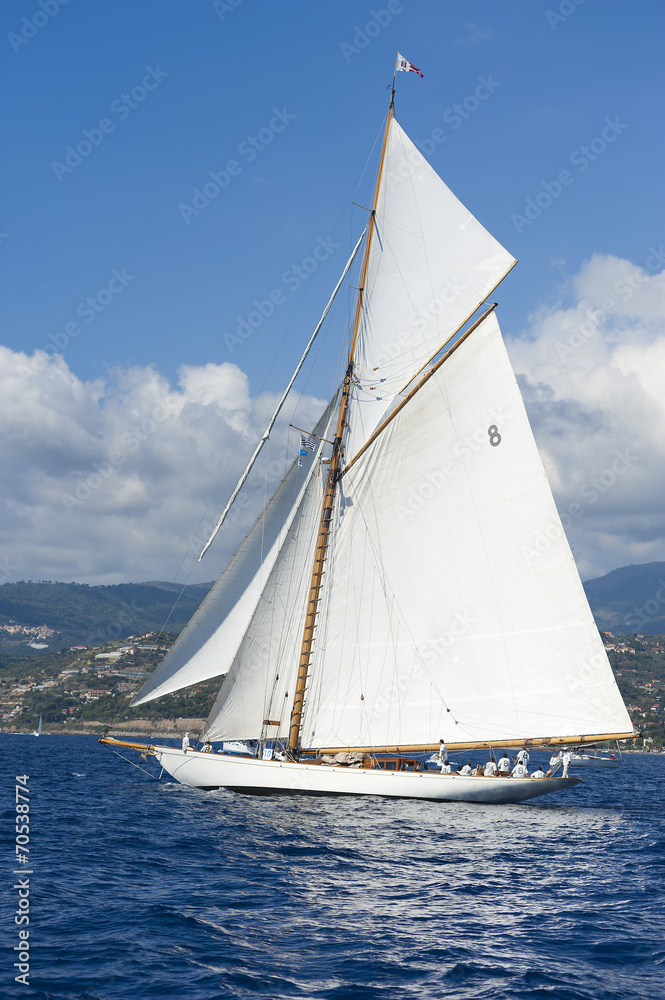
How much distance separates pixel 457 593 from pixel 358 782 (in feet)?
32.8

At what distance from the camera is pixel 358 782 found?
3694 cm

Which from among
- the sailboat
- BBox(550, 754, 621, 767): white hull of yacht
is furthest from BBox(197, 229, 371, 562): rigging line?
BBox(550, 754, 621, 767): white hull of yacht

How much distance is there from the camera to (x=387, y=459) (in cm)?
4112

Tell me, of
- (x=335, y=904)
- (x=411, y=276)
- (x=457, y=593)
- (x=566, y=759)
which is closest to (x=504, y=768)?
(x=566, y=759)

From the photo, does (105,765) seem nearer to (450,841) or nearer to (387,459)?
(387,459)

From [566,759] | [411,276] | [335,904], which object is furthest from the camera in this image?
[411,276]

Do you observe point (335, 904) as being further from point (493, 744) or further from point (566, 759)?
point (566, 759)

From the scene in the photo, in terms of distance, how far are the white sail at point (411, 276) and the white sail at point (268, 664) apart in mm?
7375

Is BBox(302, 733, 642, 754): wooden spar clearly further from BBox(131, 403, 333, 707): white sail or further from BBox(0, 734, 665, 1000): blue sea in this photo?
BBox(131, 403, 333, 707): white sail

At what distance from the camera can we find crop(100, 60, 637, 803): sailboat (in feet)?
121

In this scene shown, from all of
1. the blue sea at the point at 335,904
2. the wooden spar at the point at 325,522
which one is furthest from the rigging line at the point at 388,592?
the blue sea at the point at 335,904

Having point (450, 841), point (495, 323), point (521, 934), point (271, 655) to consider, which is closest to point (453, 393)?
point (495, 323)

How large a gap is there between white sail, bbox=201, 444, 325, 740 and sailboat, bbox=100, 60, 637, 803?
0.29ft

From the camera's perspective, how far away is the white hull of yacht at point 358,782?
36812 millimetres
